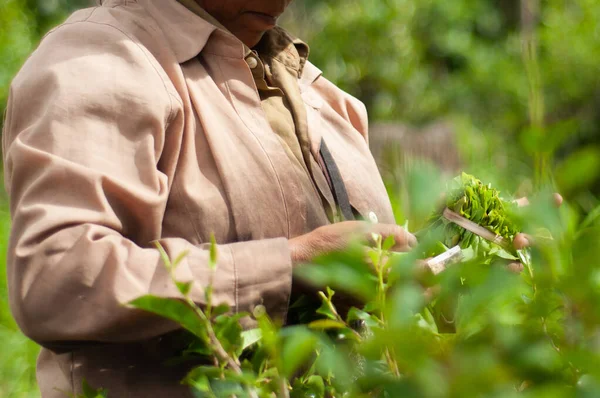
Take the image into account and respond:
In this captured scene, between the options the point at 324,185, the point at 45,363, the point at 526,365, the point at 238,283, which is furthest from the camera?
the point at 324,185

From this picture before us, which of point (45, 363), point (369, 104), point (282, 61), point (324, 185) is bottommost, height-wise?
point (369, 104)

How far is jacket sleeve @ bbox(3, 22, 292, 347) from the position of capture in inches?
57.7

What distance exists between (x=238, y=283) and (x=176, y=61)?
47cm

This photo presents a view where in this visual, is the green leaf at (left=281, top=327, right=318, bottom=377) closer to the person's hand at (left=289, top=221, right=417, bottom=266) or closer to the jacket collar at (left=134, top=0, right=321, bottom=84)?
the person's hand at (left=289, top=221, right=417, bottom=266)

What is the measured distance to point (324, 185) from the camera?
195 centimetres

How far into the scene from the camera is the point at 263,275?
5.16 ft

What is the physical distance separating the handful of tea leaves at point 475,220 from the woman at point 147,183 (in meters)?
0.15

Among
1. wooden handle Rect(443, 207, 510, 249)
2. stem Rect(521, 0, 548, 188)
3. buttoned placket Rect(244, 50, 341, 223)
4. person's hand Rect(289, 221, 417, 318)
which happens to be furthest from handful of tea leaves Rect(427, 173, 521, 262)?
stem Rect(521, 0, 548, 188)

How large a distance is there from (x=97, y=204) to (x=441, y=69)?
8.24 m

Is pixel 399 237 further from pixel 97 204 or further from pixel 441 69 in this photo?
pixel 441 69

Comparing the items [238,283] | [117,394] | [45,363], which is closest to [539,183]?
[238,283]

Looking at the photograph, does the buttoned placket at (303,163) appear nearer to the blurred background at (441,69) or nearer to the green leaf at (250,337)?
the green leaf at (250,337)

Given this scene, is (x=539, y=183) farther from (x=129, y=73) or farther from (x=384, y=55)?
(x=384, y=55)

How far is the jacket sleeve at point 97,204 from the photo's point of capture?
4.81ft
